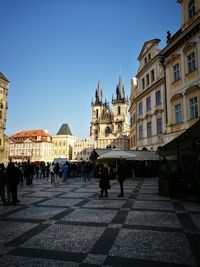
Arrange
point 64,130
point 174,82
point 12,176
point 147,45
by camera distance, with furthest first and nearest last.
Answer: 1. point 64,130
2. point 147,45
3. point 174,82
4. point 12,176

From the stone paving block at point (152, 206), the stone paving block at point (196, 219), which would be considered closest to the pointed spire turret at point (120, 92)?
the stone paving block at point (152, 206)

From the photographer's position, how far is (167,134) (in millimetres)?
21781

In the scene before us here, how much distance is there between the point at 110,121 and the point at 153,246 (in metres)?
114

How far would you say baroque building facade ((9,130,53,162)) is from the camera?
112938 millimetres

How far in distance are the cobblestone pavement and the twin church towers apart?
10293cm

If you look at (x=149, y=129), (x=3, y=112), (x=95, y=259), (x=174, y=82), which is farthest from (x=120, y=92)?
(x=95, y=259)

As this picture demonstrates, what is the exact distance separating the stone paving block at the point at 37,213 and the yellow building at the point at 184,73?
1382 centimetres

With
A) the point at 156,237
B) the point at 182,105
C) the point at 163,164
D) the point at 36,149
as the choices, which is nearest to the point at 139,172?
the point at 182,105

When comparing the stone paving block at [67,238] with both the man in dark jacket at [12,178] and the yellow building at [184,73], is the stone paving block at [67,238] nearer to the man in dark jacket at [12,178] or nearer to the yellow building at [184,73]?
the man in dark jacket at [12,178]

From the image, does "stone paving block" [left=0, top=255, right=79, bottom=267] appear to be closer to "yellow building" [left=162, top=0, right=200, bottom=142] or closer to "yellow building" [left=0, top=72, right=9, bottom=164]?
"yellow building" [left=162, top=0, right=200, bottom=142]

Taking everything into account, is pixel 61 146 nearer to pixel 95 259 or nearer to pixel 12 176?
pixel 12 176

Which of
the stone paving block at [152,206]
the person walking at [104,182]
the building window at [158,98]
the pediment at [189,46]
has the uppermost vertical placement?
the pediment at [189,46]

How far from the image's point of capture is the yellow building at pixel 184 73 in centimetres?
1811

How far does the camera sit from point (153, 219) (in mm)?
6957
